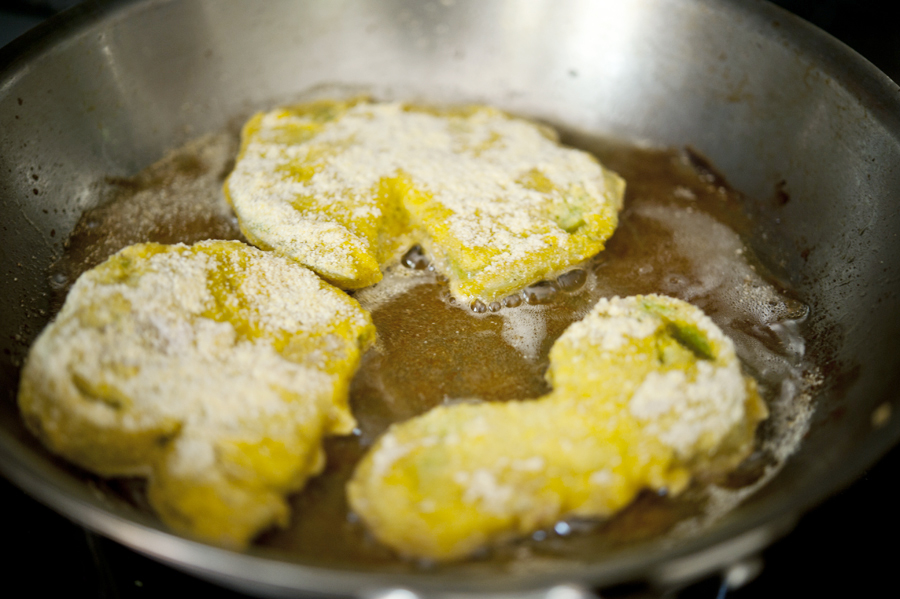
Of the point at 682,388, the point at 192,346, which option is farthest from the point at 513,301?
the point at 192,346

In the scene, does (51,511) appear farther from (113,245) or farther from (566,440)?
(566,440)

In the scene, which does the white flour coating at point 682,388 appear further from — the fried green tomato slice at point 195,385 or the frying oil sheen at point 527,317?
the fried green tomato slice at point 195,385

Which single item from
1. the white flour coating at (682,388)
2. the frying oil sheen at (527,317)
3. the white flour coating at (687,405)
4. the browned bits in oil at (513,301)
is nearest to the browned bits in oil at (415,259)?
the frying oil sheen at (527,317)

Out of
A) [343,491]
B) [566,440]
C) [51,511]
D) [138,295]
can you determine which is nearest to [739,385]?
[566,440]

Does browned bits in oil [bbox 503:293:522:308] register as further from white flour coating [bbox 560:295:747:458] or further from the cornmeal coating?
white flour coating [bbox 560:295:747:458]

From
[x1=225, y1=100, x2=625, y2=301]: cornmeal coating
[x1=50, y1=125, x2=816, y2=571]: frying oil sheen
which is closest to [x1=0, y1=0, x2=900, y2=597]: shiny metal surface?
[x1=50, y1=125, x2=816, y2=571]: frying oil sheen
